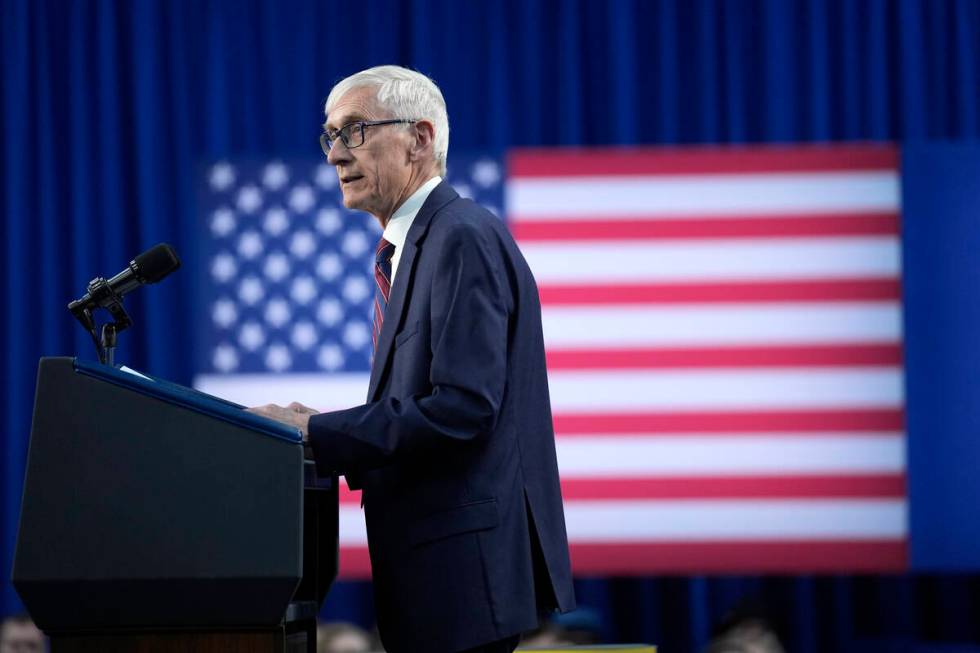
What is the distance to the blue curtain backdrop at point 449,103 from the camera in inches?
195

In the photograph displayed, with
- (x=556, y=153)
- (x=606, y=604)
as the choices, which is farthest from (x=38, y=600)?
(x=606, y=604)

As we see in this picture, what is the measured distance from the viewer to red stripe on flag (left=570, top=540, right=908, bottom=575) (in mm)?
4359

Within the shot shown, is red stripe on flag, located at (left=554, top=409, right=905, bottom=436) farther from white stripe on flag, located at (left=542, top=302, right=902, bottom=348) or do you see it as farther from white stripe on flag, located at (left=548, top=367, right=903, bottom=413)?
white stripe on flag, located at (left=542, top=302, right=902, bottom=348)

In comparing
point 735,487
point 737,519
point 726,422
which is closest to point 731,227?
point 726,422

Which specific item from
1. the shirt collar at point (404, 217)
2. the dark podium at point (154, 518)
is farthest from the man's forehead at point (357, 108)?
the dark podium at point (154, 518)

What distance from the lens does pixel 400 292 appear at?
1.67 metres

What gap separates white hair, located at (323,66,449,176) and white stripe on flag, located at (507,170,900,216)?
2.70 m

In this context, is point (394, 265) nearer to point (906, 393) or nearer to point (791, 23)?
point (906, 393)

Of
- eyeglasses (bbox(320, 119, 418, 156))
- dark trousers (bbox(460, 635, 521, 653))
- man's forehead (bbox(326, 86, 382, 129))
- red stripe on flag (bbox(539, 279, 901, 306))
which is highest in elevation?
man's forehead (bbox(326, 86, 382, 129))

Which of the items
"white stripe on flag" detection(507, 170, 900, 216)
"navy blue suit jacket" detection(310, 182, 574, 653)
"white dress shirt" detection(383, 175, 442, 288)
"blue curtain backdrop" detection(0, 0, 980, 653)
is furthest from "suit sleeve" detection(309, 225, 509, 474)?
"blue curtain backdrop" detection(0, 0, 980, 653)

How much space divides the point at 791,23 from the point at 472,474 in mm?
3886

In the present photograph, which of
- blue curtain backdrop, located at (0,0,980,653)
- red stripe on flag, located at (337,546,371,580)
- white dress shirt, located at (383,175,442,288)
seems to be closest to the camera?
white dress shirt, located at (383,175,442,288)

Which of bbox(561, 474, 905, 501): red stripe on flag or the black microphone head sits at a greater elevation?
the black microphone head

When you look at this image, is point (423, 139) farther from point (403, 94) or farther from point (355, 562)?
point (355, 562)
